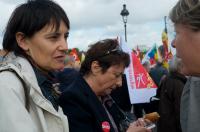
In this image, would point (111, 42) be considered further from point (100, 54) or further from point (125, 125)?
point (125, 125)

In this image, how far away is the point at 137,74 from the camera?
5441 mm

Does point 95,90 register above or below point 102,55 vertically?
below

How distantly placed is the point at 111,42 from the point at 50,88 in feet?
3.92

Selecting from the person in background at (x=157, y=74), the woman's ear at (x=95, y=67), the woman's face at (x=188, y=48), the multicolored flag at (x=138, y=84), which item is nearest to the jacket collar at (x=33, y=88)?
the woman's face at (x=188, y=48)

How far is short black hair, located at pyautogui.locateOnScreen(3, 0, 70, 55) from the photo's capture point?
213cm

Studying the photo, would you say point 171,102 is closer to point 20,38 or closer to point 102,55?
point 102,55

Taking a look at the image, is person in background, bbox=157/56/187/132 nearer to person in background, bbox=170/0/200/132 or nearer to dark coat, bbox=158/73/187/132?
dark coat, bbox=158/73/187/132

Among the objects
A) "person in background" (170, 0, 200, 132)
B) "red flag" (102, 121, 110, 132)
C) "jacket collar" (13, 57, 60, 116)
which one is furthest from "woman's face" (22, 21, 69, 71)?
"red flag" (102, 121, 110, 132)

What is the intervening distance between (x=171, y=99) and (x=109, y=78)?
2.17 metres

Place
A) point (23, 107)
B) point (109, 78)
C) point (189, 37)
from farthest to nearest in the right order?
point (109, 78)
point (189, 37)
point (23, 107)

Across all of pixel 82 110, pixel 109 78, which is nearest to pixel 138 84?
pixel 109 78

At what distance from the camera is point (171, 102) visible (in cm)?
530

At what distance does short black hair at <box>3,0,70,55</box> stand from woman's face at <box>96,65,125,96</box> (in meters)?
1.09

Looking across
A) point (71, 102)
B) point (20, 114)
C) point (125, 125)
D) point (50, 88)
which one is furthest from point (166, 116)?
point (20, 114)
